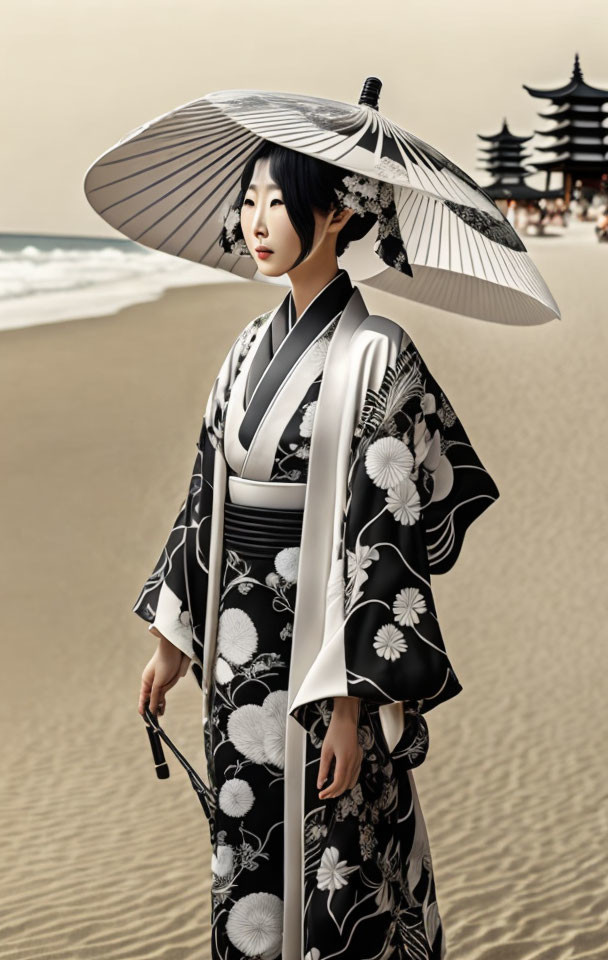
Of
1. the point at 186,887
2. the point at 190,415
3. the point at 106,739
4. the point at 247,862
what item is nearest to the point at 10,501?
the point at 190,415

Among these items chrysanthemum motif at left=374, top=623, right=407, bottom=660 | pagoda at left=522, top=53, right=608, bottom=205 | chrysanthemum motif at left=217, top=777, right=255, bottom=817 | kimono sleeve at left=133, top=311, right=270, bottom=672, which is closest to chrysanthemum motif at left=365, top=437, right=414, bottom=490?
chrysanthemum motif at left=374, top=623, right=407, bottom=660

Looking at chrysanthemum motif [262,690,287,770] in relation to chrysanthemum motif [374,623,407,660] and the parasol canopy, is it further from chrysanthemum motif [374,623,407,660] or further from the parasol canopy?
the parasol canopy

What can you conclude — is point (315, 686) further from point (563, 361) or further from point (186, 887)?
point (563, 361)

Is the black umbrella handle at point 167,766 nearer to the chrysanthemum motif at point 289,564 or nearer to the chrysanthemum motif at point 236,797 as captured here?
the chrysanthemum motif at point 236,797

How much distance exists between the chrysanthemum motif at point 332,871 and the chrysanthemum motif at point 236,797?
6.2 inches

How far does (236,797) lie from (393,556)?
0.52 meters

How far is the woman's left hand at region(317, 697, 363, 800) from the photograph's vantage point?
5.35 feet

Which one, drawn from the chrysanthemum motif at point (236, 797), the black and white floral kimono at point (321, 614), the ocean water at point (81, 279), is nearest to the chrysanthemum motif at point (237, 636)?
the black and white floral kimono at point (321, 614)

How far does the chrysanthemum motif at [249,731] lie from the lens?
1.78m

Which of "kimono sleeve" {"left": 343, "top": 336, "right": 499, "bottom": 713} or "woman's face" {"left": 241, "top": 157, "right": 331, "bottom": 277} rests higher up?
"woman's face" {"left": 241, "top": 157, "right": 331, "bottom": 277}

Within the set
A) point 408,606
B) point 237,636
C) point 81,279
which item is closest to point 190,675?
point 237,636

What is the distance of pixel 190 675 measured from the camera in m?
6.12

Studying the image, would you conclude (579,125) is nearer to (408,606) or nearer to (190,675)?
(190,675)

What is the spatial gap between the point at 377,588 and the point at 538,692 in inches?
165
